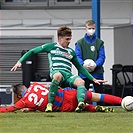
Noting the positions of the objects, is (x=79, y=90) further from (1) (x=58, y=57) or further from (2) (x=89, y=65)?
(2) (x=89, y=65)

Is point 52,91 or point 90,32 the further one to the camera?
point 90,32

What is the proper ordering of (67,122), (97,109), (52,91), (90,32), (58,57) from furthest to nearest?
(90,32)
(97,109)
(58,57)
(52,91)
(67,122)

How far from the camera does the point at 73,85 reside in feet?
38.6

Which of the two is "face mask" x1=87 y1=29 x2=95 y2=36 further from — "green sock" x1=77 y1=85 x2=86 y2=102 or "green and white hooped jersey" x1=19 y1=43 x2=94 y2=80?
"green sock" x1=77 y1=85 x2=86 y2=102

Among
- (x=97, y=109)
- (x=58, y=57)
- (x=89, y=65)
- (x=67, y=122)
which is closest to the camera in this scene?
(x=67, y=122)

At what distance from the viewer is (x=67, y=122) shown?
9.88m

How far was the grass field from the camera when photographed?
8.95 meters

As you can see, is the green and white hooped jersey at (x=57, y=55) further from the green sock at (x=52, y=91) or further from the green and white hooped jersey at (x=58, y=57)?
the green sock at (x=52, y=91)

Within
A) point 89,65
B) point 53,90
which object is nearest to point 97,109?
point 53,90

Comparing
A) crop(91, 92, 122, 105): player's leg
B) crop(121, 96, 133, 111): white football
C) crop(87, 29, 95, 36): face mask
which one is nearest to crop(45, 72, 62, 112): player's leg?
crop(91, 92, 122, 105): player's leg

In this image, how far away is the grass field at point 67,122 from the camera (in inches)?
352

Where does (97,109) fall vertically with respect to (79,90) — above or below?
below

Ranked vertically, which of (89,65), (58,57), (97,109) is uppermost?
(58,57)

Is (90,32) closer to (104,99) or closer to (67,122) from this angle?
(104,99)
